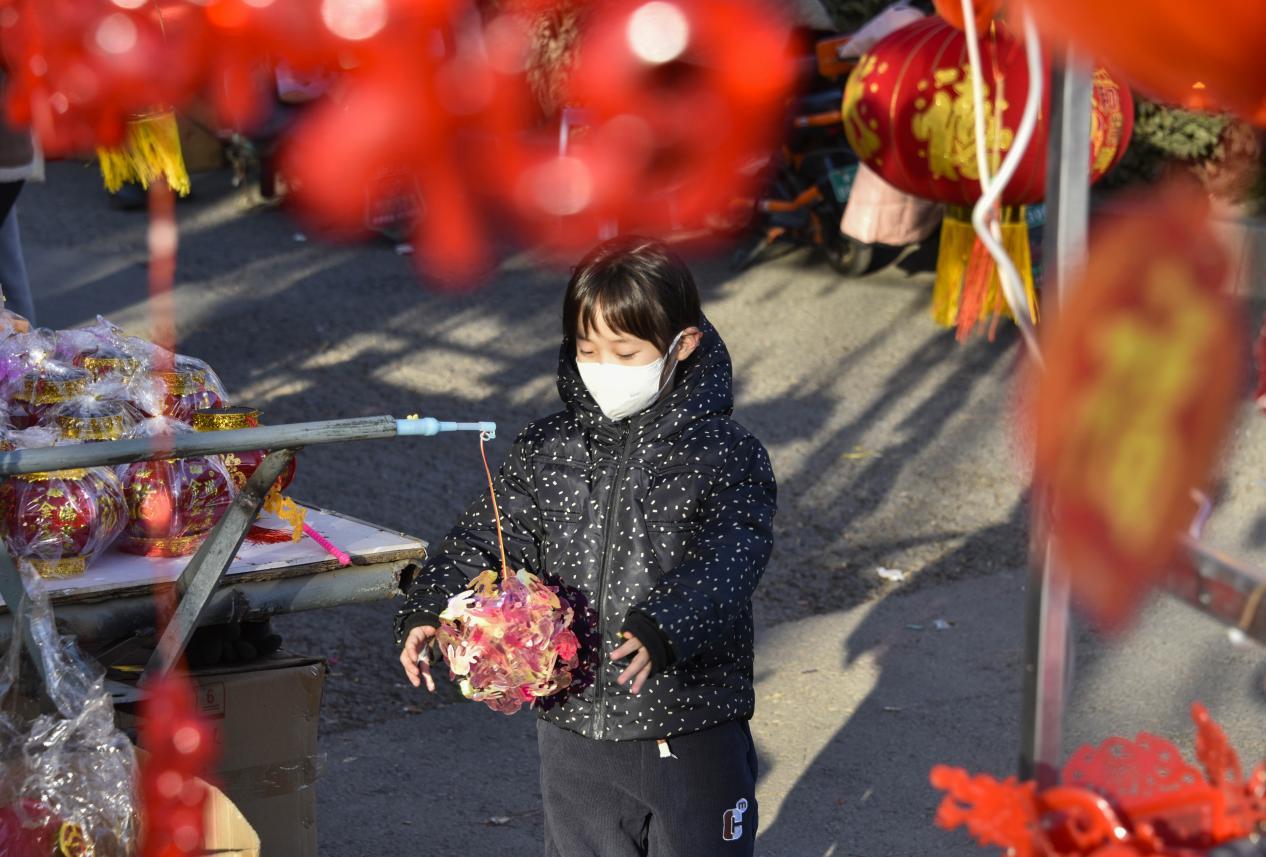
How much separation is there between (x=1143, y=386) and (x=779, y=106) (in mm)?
303

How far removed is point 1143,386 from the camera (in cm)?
103

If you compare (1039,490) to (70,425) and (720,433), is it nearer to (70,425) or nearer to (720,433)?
(720,433)

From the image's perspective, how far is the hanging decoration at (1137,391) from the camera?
101 cm

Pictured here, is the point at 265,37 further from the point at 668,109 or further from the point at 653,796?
the point at 653,796

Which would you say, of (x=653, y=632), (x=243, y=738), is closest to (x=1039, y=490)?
(x=653, y=632)

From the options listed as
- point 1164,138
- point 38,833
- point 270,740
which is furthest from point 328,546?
point 1164,138

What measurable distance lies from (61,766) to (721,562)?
38.4 inches

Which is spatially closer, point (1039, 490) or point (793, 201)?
point (1039, 490)

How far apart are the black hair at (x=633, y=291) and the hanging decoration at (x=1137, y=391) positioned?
135 cm

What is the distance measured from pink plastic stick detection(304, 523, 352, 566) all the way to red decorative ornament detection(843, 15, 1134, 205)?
1.69 m

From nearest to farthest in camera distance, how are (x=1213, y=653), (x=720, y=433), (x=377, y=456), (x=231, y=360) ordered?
(x=720, y=433) → (x=1213, y=653) → (x=377, y=456) → (x=231, y=360)

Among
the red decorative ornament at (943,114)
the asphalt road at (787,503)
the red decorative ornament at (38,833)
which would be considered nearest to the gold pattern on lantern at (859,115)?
the red decorative ornament at (943,114)

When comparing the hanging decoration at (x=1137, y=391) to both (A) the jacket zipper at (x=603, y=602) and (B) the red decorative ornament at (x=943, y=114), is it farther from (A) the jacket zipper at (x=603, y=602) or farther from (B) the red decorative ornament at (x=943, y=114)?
(B) the red decorative ornament at (x=943, y=114)

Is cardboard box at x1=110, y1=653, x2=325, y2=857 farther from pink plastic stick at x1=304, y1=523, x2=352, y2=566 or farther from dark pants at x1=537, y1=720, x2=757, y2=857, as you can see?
dark pants at x1=537, y1=720, x2=757, y2=857
